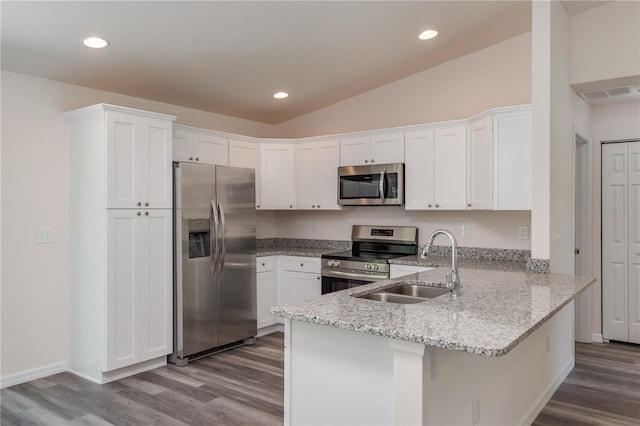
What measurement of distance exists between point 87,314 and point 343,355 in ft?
8.39

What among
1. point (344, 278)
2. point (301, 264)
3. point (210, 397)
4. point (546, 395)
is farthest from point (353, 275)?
point (546, 395)

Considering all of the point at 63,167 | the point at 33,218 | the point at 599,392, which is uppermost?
the point at 63,167

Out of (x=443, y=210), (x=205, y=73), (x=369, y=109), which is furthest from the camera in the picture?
(x=369, y=109)

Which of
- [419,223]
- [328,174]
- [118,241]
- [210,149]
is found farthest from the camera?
[328,174]

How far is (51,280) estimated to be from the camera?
3.63m

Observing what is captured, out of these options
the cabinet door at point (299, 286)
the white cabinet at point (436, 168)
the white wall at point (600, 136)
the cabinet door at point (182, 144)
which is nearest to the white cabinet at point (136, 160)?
the cabinet door at point (182, 144)

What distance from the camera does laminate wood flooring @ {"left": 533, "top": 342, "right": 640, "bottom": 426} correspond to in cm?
289

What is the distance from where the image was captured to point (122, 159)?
137 inches

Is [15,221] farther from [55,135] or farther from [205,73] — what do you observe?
[205,73]

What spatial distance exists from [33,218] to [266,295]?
2248mm

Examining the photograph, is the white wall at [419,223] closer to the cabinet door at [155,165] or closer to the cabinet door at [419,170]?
the cabinet door at [419,170]

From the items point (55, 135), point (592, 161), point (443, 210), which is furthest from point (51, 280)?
point (592, 161)

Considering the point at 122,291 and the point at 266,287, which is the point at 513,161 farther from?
the point at 122,291

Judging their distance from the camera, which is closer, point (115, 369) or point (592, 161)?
point (115, 369)
